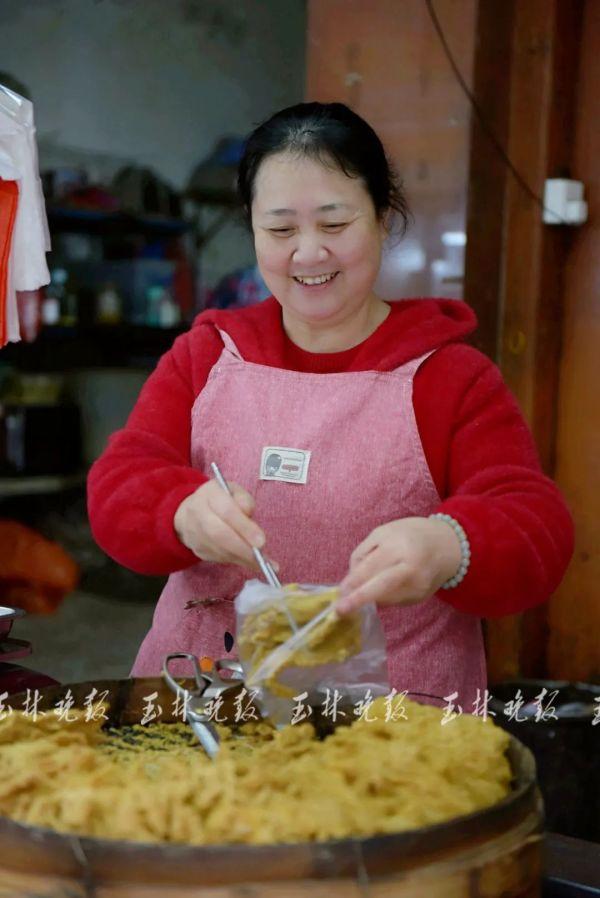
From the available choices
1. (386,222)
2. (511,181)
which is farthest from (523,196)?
(386,222)

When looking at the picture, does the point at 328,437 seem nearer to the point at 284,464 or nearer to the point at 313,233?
the point at 284,464

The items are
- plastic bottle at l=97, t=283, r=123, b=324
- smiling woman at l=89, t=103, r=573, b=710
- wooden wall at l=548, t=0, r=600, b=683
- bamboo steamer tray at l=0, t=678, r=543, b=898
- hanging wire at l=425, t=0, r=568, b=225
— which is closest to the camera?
bamboo steamer tray at l=0, t=678, r=543, b=898

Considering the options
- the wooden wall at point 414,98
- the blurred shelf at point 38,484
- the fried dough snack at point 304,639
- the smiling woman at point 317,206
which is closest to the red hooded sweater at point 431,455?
the smiling woman at point 317,206

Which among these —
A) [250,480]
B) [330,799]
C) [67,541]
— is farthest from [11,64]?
[330,799]

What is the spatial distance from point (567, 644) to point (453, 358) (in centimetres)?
168

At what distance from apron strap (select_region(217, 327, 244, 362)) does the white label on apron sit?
0.18m

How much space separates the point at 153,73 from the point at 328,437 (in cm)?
400

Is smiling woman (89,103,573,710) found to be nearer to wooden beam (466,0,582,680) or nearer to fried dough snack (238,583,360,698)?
fried dough snack (238,583,360,698)

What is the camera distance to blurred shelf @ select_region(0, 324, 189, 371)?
4.73 m

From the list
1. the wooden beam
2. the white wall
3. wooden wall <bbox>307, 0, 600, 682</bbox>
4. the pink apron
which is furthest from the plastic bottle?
the pink apron

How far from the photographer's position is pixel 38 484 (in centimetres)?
471

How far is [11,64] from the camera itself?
4.80 m

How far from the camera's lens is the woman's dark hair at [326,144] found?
1461 mm

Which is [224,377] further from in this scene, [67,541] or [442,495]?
[67,541]
